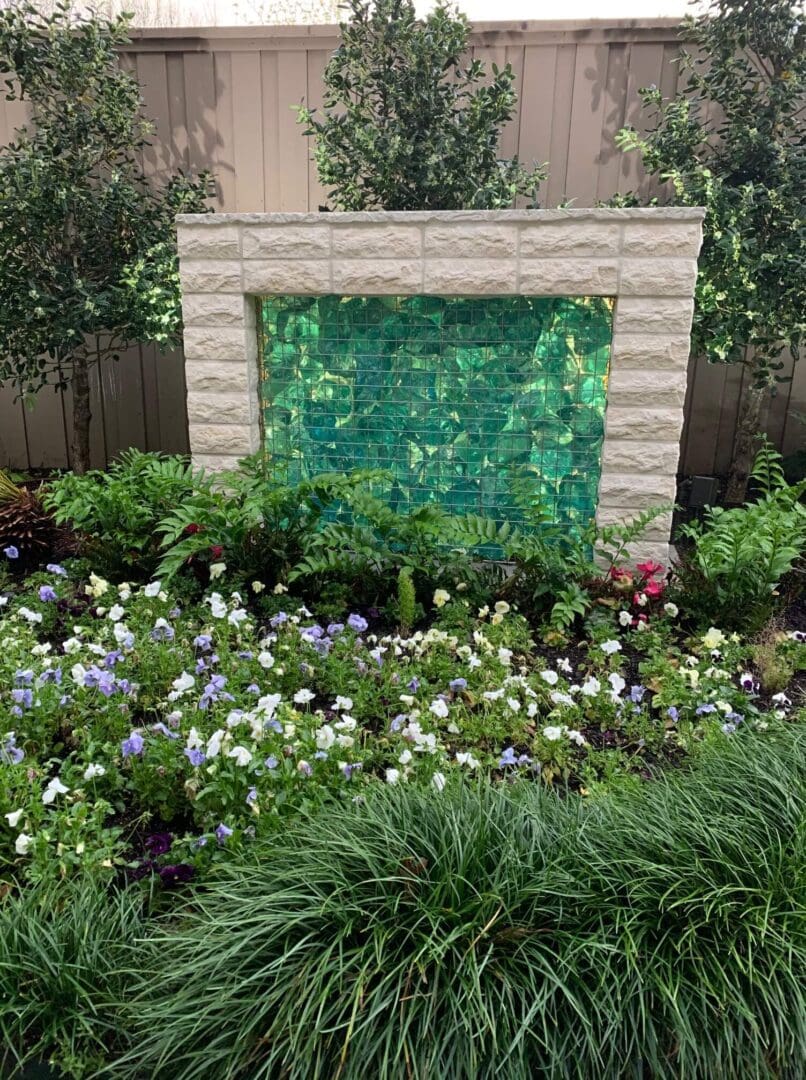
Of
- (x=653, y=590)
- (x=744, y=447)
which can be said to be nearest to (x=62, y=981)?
(x=653, y=590)

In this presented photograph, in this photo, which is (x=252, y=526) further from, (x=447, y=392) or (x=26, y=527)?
(x=26, y=527)

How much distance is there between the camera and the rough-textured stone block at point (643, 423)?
386 centimetres

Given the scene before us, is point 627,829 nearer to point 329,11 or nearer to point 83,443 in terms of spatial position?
point 83,443

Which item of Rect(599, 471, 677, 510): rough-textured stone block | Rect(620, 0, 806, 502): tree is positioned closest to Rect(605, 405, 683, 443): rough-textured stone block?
Rect(599, 471, 677, 510): rough-textured stone block

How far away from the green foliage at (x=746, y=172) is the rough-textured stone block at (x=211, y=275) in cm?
238

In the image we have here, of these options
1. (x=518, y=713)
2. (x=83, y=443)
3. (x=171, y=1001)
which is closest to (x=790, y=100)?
(x=518, y=713)

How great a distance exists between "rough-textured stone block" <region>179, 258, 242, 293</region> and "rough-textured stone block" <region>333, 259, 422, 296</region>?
1.66 feet

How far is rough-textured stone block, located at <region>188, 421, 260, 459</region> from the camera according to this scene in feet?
13.8

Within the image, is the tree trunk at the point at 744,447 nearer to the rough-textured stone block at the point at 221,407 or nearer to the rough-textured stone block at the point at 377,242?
the rough-textured stone block at the point at 377,242

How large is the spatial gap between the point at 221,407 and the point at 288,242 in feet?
2.94

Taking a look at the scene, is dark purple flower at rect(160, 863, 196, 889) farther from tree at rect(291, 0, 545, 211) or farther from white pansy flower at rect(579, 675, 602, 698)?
tree at rect(291, 0, 545, 211)

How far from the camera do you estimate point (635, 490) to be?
3990mm

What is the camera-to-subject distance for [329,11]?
622cm

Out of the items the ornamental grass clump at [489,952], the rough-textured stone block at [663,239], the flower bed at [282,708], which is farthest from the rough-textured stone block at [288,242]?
the ornamental grass clump at [489,952]
